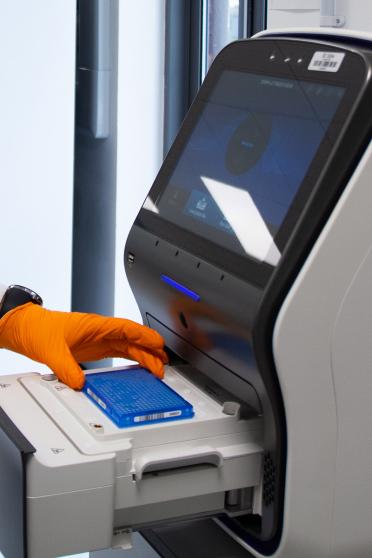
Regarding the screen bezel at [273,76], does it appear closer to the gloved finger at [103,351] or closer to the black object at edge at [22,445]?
the gloved finger at [103,351]

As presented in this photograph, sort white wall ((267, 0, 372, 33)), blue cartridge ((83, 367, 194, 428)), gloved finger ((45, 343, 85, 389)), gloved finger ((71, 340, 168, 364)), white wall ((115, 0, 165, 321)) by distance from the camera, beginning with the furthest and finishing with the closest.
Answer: white wall ((115, 0, 165, 321)) < white wall ((267, 0, 372, 33)) < gloved finger ((71, 340, 168, 364)) < gloved finger ((45, 343, 85, 389)) < blue cartridge ((83, 367, 194, 428))

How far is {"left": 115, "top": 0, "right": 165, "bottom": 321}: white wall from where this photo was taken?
10.4 feet

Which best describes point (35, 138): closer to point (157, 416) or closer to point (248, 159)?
point (248, 159)

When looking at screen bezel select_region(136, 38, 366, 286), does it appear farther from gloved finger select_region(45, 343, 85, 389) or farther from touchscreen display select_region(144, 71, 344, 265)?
gloved finger select_region(45, 343, 85, 389)

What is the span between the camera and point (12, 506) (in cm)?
106

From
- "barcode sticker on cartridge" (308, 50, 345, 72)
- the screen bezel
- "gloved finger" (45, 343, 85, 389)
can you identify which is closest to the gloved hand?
"gloved finger" (45, 343, 85, 389)

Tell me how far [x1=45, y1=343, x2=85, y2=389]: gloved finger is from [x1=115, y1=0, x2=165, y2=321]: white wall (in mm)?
2024

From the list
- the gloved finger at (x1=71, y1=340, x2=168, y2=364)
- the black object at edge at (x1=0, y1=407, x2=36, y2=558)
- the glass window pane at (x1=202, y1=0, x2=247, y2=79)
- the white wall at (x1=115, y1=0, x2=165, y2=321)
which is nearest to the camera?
the black object at edge at (x1=0, y1=407, x2=36, y2=558)

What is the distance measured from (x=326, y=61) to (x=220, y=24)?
1.90m

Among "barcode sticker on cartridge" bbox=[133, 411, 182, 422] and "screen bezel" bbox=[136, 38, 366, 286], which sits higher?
"screen bezel" bbox=[136, 38, 366, 286]

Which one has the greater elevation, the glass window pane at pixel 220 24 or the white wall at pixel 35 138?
the glass window pane at pixel 220 24

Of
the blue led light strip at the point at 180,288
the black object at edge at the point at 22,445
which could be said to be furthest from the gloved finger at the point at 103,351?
the black object at edge at the point at 22,445

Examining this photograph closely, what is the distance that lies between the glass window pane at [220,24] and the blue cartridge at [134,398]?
1703mm

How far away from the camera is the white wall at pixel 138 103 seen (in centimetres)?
318
